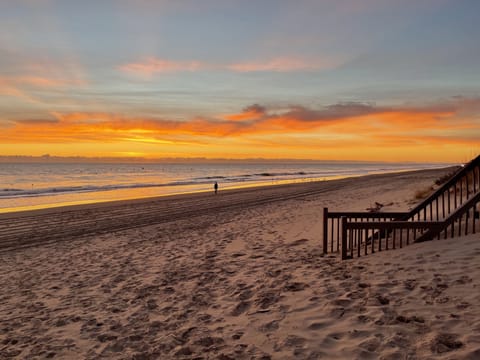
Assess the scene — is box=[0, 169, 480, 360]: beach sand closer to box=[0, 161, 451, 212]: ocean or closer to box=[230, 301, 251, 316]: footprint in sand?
box=[230, 301, 251, 316]: footprint in sand

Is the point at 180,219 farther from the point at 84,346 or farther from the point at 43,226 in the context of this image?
the point at 84,346

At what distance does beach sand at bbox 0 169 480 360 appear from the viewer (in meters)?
4.91

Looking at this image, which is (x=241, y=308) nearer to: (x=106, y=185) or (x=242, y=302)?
(x=242, y=302)

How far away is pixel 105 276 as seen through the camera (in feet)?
30.2

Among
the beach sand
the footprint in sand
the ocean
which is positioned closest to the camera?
the beach sand

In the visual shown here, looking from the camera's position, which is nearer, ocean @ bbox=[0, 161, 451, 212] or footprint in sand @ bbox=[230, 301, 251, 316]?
footprint in sand @ bbox=[230, 301, 251, 316]

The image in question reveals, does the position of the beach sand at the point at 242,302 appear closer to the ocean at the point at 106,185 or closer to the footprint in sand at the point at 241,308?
the footprint in sand at the point at 241,308

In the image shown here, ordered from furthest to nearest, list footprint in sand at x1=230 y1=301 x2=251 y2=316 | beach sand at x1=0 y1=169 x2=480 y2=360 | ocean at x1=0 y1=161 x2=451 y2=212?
ocean at x1=0 y1=161 x2=451 y2=212
footprint in sand at x1=230 y1=301 x2=251 y2=316
beach sand at x1=0 y1=169 x2=480 y2=360

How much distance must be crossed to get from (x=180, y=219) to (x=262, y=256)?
375 inches

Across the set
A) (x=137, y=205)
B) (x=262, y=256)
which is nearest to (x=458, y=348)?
(x=262, y=256)

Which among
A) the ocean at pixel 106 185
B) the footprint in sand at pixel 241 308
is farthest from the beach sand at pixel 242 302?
the ocean at pixel 106 185

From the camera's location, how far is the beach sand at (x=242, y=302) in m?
4.91

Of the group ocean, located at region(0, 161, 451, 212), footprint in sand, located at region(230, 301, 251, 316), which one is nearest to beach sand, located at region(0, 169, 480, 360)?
footprint in sand, located at region(230, 301, 251, 316)

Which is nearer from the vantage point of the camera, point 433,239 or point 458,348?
point 458,348
